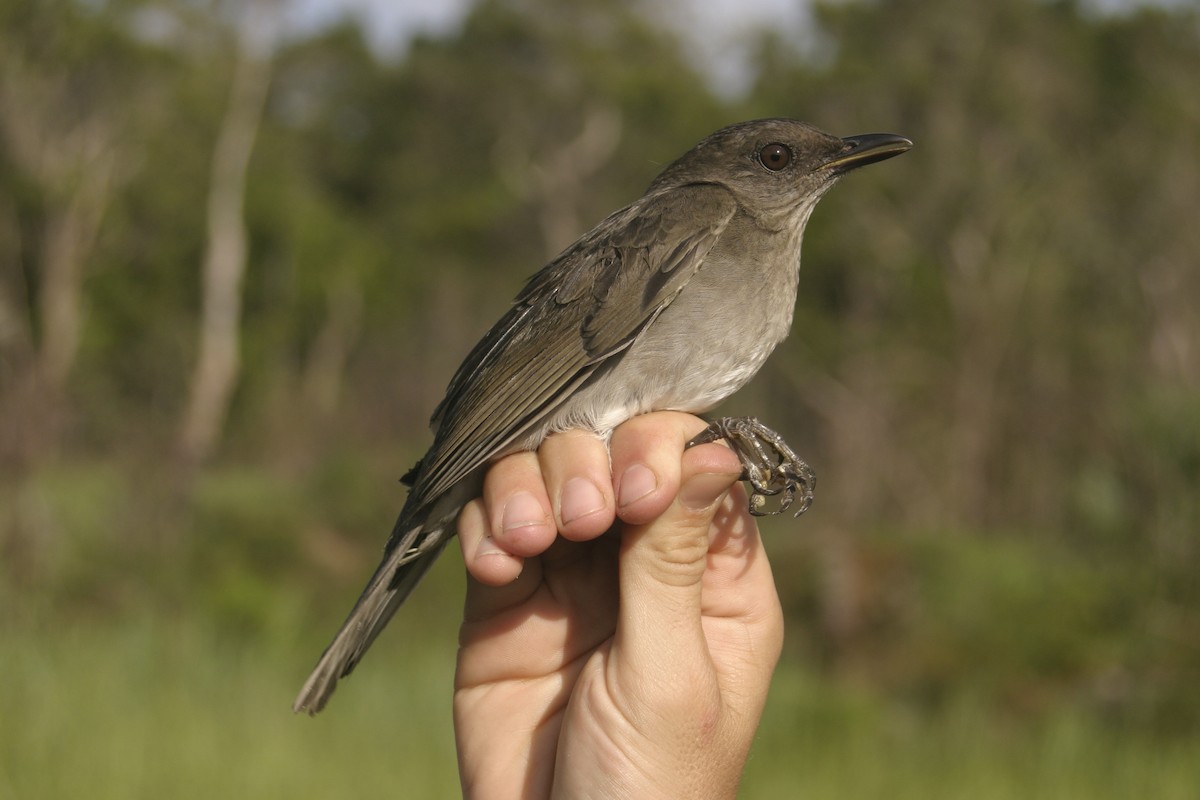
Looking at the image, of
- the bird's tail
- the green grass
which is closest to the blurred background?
the green grass

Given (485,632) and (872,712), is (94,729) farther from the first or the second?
(872,712)

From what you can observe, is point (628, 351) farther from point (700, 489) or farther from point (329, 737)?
point (329, 737)

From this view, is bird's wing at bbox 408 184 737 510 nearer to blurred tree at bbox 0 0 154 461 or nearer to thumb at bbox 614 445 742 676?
thumb at bbox 614 445 742 676

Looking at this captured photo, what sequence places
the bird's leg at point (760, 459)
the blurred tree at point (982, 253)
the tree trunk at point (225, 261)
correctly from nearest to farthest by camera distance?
the bird's leg at point (760, 459)
the blurred tree at point (982, 253)
the tree trunk at point (225, 261)

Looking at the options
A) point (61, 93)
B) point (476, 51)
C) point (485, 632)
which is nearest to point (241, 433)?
point (61, 93)

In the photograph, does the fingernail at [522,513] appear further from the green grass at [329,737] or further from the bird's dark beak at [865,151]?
the green grass at [329,737]

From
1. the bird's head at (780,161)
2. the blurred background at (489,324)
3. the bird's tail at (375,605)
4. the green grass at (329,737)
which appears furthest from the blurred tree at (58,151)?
the bird's head at (780,161)
